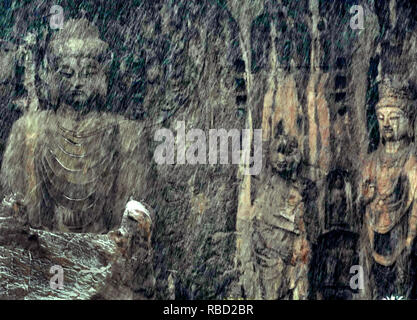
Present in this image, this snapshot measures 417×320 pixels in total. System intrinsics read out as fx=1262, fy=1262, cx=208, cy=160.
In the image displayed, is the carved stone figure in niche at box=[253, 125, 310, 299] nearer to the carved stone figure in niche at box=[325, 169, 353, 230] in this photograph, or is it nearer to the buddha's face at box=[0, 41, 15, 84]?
the carved stone figure in niche at box=[325, 169, 353, 230]

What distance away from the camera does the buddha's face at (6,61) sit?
13.5 metres

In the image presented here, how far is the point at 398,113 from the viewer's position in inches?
521

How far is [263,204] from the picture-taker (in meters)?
13.4

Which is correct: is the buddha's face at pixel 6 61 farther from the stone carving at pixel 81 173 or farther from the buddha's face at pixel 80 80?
the buddha's face at pixel 80 80

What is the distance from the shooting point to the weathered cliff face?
13266mm

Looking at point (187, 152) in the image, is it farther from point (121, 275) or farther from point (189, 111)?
point (121, 275)

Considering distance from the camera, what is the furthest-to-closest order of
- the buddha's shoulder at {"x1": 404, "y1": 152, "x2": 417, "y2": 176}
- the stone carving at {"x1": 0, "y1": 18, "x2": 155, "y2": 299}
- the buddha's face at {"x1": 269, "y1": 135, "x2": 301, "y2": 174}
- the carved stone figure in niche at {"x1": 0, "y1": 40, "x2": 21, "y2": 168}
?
the carved stone figure in niche at {"x1": 0, "y1": 40, "x2": 21, "y2": 168}, the buddha's face at {"x1": 269, "y1": 135, "x2": 301, "y2": 174}, the buddha's shoulder at {"x1": 404, "y1": 152, "x2": 417, "y2": 176}, the stone carving at {"x1": 0, "y1": 18, "x2": 155, "y2": 299}

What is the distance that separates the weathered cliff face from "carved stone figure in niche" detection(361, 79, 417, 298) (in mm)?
116

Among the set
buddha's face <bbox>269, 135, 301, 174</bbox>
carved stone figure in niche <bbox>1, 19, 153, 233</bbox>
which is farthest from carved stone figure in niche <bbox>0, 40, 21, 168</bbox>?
buddha's face <bbox>269, 135, 301, 174</bbox>

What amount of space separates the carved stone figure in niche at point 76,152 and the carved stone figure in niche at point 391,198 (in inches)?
95.0

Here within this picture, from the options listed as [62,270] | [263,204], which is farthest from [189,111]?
[62,270]

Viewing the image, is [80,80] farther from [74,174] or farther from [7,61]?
[74,174]

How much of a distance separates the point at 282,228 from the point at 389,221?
1119mm

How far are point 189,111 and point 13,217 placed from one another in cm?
216
